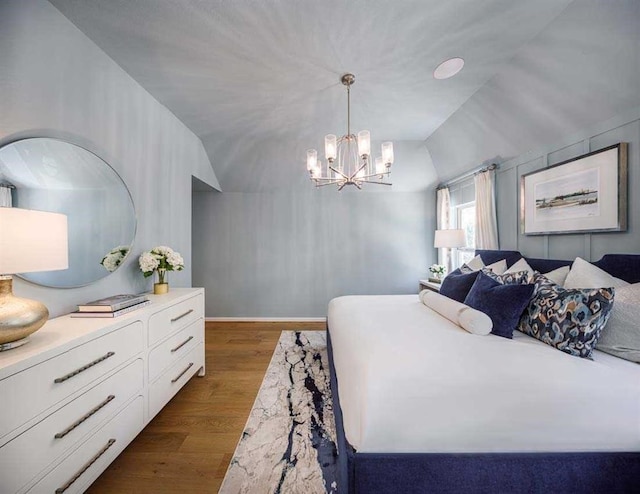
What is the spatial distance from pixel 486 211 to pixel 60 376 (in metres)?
3.89

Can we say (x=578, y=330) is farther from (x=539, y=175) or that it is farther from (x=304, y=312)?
(x=304, y=312)

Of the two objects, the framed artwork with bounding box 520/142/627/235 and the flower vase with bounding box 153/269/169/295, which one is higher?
the framed artwork with bounding box 520/142/627/235

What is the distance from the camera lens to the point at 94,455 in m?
1.31

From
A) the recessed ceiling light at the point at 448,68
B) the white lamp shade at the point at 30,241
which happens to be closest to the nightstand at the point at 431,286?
the recessed ceiling light at the point at 448,68

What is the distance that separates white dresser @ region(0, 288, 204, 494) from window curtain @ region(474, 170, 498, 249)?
3.45 metres

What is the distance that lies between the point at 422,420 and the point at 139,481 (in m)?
1.58

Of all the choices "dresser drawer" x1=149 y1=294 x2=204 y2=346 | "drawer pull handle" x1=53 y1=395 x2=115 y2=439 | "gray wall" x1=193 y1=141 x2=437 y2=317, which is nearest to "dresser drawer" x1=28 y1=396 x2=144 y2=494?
"drawer pull handle" x1=53 y1=395 x2=115 y2=439

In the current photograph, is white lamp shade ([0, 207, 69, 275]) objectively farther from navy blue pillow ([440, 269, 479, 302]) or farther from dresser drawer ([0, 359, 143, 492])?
navy blue pillow ([440, 269, 479, 302])

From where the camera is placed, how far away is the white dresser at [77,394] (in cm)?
97

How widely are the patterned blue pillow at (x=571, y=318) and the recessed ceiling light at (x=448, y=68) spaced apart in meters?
1.86

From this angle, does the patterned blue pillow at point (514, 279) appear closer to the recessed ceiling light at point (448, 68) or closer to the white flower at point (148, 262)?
the recessed ceiling light at point (448, 68)

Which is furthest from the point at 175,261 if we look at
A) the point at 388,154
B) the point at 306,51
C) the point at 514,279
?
the point at 514,279

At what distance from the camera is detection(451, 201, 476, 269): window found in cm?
382

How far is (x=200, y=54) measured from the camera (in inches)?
77.6
